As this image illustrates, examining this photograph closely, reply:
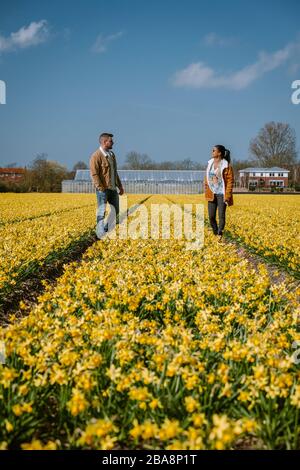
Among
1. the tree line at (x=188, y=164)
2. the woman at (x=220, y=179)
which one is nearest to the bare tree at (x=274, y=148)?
the tree line at (x=188, y=164)

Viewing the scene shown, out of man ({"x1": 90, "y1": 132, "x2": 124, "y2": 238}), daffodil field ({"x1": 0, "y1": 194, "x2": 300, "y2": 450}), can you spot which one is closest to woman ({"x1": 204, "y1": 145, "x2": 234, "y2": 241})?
man ({"x1": 90, "y1": 132, "x2": 124, "y2": 238})

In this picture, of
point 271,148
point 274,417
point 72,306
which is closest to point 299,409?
point 274,417

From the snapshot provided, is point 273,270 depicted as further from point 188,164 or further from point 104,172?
point 188,164

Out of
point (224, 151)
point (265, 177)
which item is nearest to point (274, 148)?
point (265, 177)

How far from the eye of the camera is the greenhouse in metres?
62.3

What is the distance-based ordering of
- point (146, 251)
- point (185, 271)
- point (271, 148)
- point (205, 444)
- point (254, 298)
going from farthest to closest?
point (271, 148) < point (146, 251) < point (185, 271) < point (254, 298) < point (205, 444)

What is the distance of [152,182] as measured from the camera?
64688mm

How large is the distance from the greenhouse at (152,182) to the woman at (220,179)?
172ft

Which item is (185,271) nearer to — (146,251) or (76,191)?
(146,251)

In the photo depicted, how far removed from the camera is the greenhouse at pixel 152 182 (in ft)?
204

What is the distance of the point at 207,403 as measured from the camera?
2.65 m

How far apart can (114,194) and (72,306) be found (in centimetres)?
586

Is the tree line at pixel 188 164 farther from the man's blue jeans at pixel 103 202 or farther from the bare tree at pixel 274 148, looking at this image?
the man's blue jeans at pixel 103 202

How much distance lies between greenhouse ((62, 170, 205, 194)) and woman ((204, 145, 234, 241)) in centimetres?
5254
